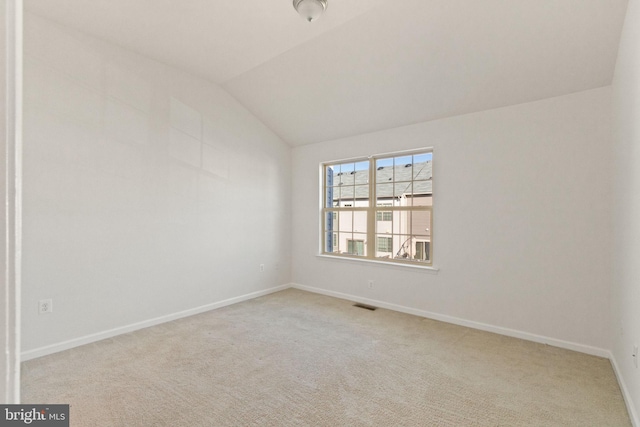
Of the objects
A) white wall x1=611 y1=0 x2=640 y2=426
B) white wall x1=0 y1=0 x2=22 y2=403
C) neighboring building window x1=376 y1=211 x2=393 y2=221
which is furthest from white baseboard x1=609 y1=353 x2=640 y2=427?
white wall x1=0 y1=0 x2=22 y2=403

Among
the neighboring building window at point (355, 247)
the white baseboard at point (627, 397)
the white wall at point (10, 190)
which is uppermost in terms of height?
the white wall at point (10, 190)

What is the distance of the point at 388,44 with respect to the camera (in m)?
2.98

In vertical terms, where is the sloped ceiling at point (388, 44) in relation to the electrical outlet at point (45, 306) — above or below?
above

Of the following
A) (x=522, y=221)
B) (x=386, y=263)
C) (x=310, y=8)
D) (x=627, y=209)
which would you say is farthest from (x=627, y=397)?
(x=310, y=8)

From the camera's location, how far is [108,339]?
3.12m

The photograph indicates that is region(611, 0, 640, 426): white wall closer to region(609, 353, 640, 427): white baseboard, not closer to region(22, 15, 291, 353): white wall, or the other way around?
region(609, 353, 640, 427): white baseboard

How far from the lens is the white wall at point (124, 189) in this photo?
279 centimetres

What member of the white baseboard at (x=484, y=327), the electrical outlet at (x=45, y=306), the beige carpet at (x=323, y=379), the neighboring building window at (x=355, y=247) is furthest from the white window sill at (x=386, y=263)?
the electrical outlet at (x=45, y=306)

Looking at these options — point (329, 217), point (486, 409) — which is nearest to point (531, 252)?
point (486, 409)

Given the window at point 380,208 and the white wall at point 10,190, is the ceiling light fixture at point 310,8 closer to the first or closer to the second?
the window at point 380,208

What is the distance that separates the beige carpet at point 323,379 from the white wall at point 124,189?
1.40ft

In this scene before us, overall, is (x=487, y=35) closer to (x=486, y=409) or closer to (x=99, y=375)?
(x=486, y=409)

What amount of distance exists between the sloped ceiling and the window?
72 centimetres

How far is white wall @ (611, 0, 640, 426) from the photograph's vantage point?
1.89m
